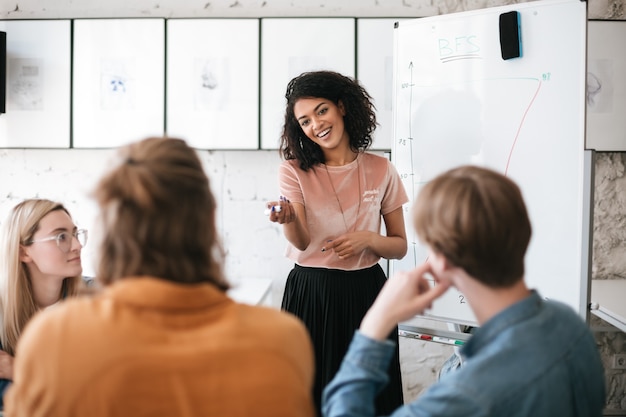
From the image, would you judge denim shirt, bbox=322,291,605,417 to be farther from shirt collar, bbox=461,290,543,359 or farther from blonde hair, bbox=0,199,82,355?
blonde hair, bbox=0,199,82,355

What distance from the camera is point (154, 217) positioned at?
77cm

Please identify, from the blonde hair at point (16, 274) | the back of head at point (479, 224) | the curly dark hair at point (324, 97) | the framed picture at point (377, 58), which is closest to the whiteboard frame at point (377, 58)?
the framed picture at point (377, 58)

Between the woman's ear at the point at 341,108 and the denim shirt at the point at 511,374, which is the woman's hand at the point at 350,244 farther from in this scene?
the denim shirt at the point at 511,374

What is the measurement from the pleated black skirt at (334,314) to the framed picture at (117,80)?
1.42 metres

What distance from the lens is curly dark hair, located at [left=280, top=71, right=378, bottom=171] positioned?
1.77 meters

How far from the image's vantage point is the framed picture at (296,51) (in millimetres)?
2680

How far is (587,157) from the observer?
5.69 ft

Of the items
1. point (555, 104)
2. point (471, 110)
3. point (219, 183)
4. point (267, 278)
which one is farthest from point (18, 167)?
point (555, 104)

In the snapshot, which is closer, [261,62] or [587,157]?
[587,157]

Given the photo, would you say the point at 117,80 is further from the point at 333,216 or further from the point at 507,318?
the point at 507,318

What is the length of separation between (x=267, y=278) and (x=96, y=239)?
6.75ft

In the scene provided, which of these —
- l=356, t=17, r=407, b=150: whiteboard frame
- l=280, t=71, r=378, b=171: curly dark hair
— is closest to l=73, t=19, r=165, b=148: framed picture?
l=356, t=17, r=407, b=150: whiteboard frame

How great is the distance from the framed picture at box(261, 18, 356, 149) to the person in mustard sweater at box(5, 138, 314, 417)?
1.95 meters

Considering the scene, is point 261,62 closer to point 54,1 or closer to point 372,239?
point 54,1
